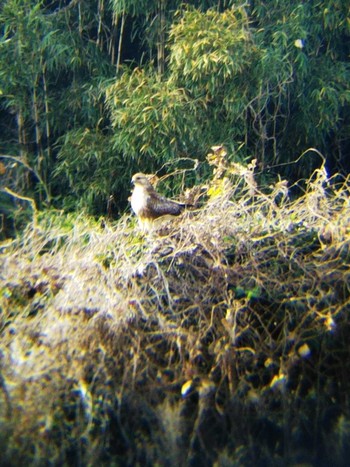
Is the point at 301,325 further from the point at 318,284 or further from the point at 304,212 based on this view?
the point at 304,212

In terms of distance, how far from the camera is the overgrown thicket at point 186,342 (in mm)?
6242

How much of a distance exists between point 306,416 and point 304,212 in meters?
1.64

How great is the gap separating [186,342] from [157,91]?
4060 millimetres

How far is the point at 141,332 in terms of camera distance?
262 inches

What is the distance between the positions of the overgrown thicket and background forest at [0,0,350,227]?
2.61 m

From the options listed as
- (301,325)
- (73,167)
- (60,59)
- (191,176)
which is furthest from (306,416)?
(60,59)

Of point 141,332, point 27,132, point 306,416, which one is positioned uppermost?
point 141,332

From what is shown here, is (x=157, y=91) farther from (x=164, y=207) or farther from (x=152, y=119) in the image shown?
(x=164, y=207)

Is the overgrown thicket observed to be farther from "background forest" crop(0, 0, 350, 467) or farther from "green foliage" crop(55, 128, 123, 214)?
"green foliage" crop(55, 128, 123, 214)

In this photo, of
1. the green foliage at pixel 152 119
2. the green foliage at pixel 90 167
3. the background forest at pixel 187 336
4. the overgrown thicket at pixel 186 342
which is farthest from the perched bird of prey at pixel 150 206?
the green foliage at pixel 90 167

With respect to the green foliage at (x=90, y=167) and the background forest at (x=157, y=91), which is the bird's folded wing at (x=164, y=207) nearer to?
the background forest at (x=157, y=91)

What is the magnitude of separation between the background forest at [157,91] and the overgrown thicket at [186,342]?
2612 mm

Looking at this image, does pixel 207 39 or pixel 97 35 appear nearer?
pixel 207 39

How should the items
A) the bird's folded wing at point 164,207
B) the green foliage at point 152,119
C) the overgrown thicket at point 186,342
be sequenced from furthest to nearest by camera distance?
1. the green foliage at point 152,119
2. the bird's folded wing at point 164,207
3. the overgrown thicket at point 186,342
